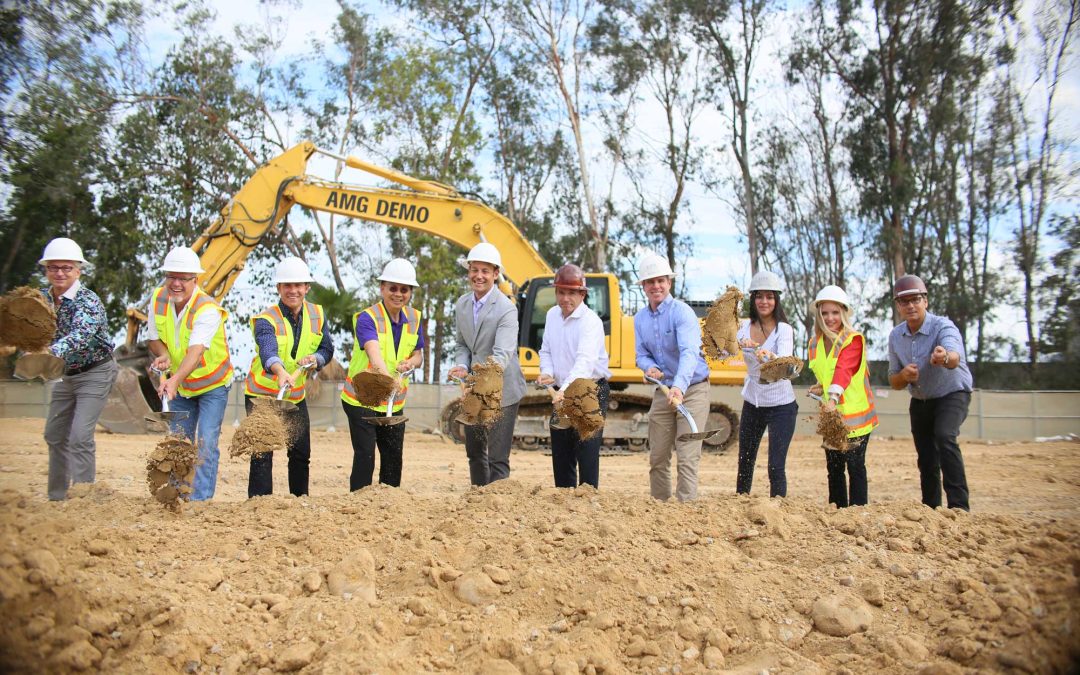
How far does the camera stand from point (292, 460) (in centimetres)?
603

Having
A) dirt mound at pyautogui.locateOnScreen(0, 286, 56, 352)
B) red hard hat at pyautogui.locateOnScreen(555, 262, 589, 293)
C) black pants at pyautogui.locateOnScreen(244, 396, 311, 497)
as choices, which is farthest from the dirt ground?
red hard hat at pyautogui.locateOnScreen(555, 262, 589, 293)

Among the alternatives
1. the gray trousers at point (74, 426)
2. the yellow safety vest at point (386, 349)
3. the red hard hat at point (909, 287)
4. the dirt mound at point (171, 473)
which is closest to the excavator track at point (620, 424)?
the yellow safety vest at point (386, 349)

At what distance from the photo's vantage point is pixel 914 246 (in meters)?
26.3

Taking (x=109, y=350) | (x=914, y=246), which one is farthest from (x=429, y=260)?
(x=109, y=350)

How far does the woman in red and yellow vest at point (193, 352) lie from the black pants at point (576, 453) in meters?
2.23

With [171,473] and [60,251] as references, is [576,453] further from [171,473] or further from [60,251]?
[60,251]

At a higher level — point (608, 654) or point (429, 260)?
point (429, 260)

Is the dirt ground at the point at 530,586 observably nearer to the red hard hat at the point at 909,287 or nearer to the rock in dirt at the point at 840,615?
the rock in dirt at the point at 840,615

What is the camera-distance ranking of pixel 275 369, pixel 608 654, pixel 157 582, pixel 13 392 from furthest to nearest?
pixel 13 392, pixel 275 369, pixel 157 582, pixel 608 654

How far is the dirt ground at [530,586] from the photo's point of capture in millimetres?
3252

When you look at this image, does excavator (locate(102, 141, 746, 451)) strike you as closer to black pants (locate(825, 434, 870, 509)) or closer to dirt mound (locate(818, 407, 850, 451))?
black pants (locate(825, 434, 870, 509))

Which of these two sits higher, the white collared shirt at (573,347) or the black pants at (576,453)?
the white collared shirt at (573,347)

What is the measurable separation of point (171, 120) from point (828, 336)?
2092cm

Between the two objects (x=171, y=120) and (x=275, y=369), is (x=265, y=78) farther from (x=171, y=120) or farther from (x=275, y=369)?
(x=275, y=369)
